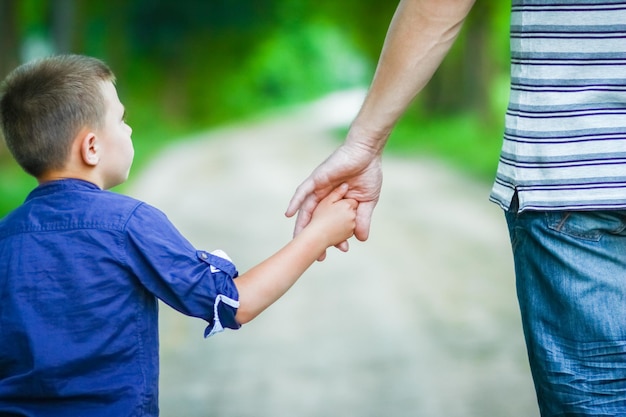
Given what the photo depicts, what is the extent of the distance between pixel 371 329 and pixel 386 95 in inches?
149

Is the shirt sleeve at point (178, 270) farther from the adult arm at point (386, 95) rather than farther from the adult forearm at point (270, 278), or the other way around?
the adult arm at point (386, 95)

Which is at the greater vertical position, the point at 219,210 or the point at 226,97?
the point at 226,97

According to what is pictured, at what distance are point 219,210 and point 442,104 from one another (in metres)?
13.7

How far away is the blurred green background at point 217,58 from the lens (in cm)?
1540

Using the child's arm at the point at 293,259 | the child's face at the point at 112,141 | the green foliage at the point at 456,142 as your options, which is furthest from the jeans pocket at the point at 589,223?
the green foliage at the point at 456,142

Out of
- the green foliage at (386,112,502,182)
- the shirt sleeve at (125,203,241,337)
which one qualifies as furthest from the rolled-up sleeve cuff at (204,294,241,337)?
the green foliage at (386,112,502,182)

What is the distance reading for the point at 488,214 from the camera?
10.6 metres

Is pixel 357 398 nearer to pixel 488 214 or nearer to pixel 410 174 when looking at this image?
pixel 488 214

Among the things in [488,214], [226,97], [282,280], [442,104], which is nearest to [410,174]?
[488,214]

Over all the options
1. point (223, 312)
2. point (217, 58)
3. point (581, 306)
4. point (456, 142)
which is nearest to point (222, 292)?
point (223, 312)

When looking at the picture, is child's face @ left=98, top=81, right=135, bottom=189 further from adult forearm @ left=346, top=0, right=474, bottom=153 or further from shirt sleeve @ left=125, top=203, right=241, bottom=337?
adult forearm @ left=346, top=0, right=474, bottom=153

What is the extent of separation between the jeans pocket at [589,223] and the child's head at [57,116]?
1.08m

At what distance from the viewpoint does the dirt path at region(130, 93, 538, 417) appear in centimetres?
496

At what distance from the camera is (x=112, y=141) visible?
7.87 ft
